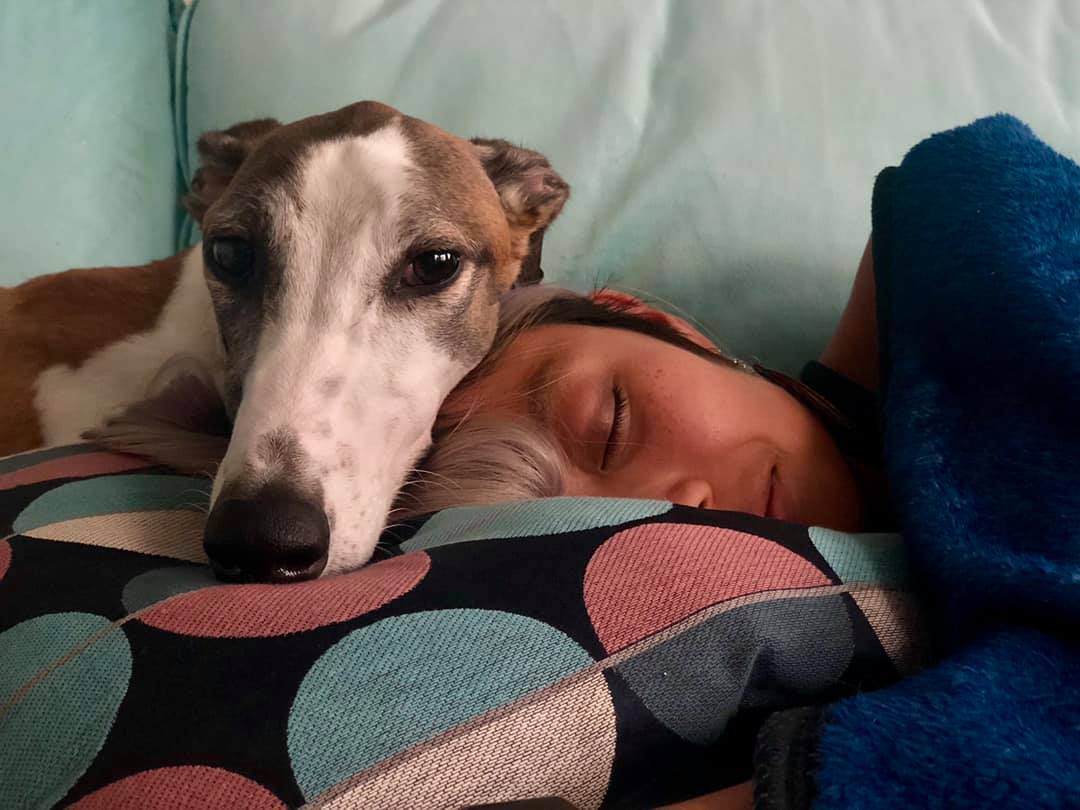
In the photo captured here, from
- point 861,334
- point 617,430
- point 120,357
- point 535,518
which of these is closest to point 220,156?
point 120,357

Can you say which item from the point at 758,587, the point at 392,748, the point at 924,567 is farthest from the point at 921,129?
the point at 392,748

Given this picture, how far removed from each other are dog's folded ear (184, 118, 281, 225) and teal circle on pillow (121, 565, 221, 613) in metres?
0.77

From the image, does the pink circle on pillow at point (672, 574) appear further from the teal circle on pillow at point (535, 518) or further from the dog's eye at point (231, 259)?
the dog's eye at point (231, 259)

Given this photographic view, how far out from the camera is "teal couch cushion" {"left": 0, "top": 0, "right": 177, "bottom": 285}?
176 cm

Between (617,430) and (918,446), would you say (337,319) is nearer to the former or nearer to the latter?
(617,430)

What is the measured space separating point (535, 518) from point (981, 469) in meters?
0.42

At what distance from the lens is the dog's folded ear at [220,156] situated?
54.5 inches

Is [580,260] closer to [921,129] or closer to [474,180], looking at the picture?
[474,180]

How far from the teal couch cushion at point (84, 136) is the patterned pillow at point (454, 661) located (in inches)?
45.1

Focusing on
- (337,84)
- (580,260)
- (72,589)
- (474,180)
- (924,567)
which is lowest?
(72,589)

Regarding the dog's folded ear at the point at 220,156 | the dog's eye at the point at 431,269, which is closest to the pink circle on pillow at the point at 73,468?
the dog's eye at the point at 431,269

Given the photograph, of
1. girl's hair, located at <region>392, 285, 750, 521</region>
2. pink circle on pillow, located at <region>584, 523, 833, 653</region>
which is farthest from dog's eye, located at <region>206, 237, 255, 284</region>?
pink circle on pillow, located at <region>584, 523, 833, 653</region>

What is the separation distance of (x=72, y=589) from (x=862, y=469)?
966 mm

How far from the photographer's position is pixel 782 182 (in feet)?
5.12
